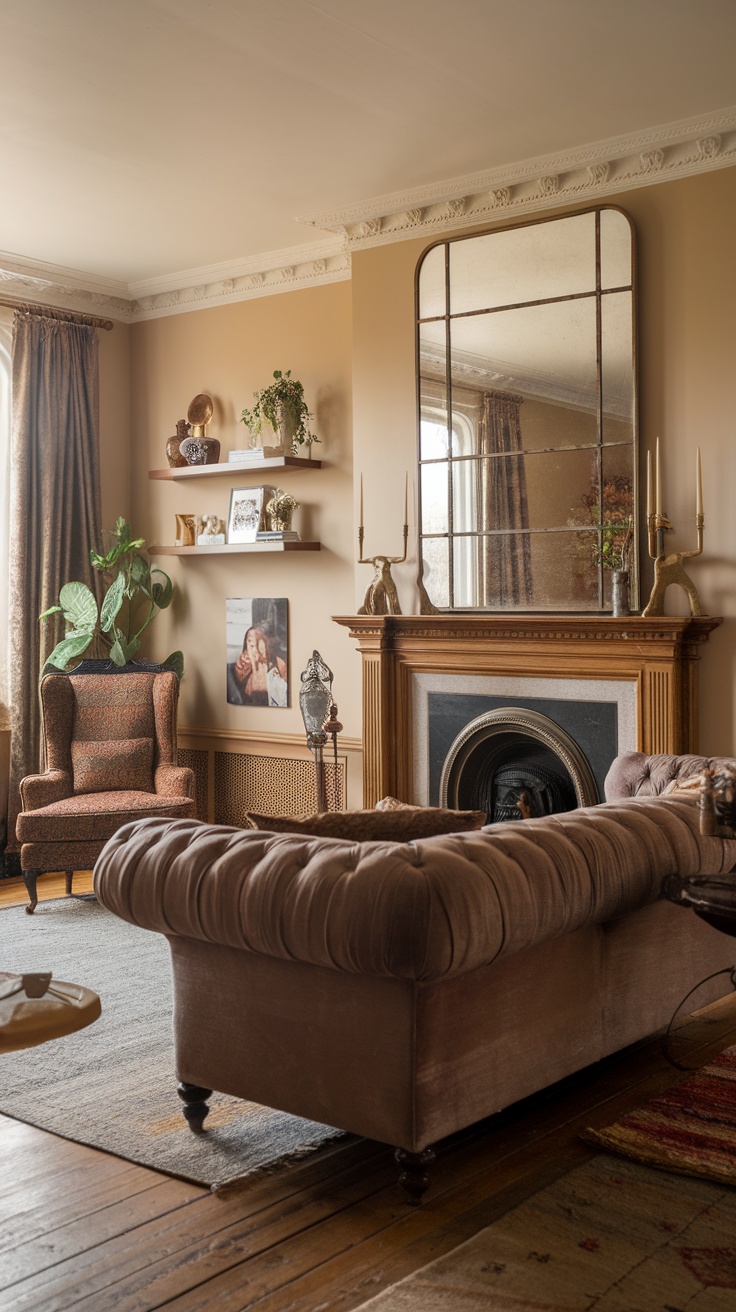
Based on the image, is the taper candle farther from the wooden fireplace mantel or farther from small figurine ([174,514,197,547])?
small figurine ([174,514,197,547])

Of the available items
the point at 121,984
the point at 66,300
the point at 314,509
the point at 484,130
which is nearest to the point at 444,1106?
the point at 121,984

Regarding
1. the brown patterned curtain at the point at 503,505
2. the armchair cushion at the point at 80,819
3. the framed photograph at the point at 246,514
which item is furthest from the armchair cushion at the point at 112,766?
the brown patterned curtain at the point at 503,505

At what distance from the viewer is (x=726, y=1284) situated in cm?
221

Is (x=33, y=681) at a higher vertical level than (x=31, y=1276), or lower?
higher

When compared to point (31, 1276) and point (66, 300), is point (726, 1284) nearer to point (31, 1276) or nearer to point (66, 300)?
point (31, 1276)

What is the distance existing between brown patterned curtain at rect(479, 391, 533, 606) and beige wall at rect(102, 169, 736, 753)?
1.32 ft

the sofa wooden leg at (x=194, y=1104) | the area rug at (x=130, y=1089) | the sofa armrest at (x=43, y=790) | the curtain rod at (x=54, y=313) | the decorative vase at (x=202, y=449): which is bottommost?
the area rug at (x=130, y=1089)

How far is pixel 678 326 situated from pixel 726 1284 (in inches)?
143

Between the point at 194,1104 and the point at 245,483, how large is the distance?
414cm

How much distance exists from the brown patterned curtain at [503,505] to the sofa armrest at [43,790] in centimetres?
221

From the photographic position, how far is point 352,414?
19.7 ft

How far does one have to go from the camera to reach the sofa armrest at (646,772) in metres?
4.07

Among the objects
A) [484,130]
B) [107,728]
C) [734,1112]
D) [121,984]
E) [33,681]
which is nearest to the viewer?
[734,1112]

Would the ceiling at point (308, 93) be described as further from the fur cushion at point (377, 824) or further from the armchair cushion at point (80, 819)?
the armchair cushion at point (80, 819)
